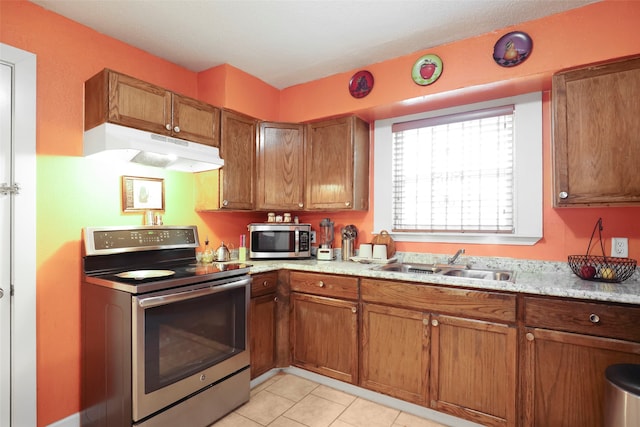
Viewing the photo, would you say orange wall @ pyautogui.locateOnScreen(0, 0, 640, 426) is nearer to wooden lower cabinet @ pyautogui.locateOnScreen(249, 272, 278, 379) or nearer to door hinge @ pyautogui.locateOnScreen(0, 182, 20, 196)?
door hinge @ pyautogui.locateOnScreen(0, 182, 20, 196)

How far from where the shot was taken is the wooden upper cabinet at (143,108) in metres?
1.92

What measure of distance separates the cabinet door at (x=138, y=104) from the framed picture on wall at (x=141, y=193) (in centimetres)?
42

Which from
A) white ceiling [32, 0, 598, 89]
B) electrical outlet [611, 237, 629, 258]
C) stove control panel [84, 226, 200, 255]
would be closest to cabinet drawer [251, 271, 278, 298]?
stove control panel [84, 226, 200, 255]

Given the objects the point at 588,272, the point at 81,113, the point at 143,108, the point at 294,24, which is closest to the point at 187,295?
the point at 143,108

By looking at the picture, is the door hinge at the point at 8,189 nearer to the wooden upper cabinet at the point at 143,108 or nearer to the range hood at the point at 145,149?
the range hood at the point at 145,149

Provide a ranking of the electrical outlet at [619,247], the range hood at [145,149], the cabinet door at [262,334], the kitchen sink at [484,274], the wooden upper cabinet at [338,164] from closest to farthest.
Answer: the range hood at [145,149]
the electrical outlet at [619,247]
the kitchen sink at [484,274]
the cabinet door at [262,334]
the wooden upper cabinet at [338,164]

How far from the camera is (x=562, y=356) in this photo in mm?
1683

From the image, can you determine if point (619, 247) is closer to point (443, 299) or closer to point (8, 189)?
point (443, 299)

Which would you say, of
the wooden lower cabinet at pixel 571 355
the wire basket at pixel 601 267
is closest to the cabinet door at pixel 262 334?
the wooden lower cabinet at pixel 571 355

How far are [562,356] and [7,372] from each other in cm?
292

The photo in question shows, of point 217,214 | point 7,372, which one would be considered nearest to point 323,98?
point 217,214

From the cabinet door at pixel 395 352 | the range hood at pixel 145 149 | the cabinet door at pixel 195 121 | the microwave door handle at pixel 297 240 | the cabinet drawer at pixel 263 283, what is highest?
the cabinet door at pixel 195 121

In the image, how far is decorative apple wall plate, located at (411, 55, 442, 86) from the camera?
2.33 meters

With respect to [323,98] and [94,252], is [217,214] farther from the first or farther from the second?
[323,98]
